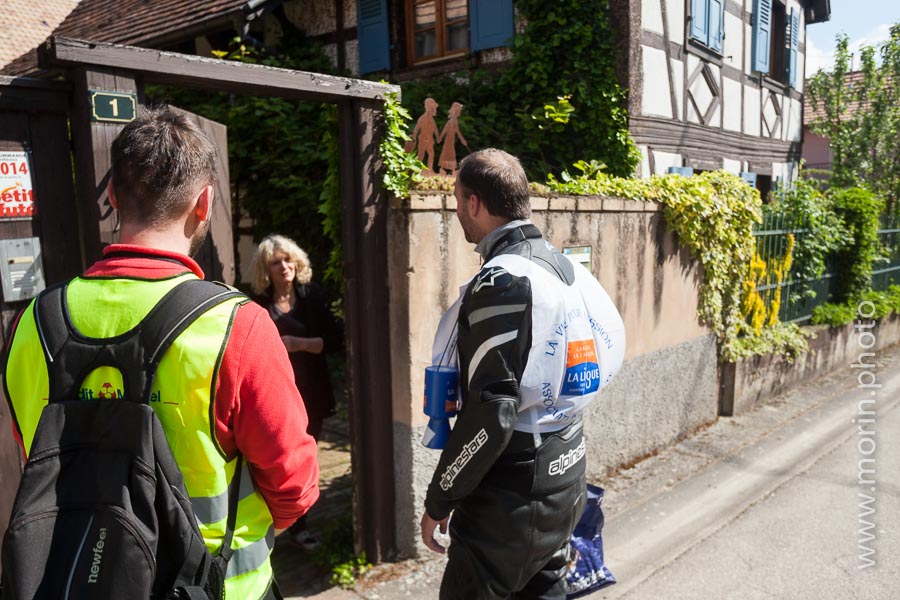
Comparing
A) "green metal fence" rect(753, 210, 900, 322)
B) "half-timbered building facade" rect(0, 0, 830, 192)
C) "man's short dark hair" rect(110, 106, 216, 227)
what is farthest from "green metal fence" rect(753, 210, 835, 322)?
"man's short dark hair" rect(110, 106, 216, 227)

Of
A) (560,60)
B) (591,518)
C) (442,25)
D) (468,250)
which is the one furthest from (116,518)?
(442,25)

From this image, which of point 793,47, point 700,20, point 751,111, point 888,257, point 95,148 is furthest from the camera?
point 793,47

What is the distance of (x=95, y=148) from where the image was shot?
2.38 m

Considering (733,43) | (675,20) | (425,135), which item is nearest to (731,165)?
(733,43)

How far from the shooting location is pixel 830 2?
41.4 ft

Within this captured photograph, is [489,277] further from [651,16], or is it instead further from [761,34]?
[761,34]

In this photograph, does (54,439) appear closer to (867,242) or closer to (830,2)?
(867,242)

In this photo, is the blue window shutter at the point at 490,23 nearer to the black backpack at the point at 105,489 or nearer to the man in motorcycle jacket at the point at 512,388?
the man in motorcycle jacket at the point at 512,388

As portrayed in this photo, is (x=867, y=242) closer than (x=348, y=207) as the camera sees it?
No

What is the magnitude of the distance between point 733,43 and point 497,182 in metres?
9.13

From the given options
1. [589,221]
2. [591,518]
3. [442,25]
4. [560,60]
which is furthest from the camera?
[442,25]

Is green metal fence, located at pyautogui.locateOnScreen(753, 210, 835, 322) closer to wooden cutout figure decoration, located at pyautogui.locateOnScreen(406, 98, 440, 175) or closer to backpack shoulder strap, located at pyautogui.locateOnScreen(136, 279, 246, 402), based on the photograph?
wooden cutout figure decoration, located at pyautogui.locateOnScreen(406, 98, 440, 175)

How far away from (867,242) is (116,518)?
9944mm

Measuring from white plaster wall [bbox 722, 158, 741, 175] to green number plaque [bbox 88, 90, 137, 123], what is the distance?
29.7 ft
